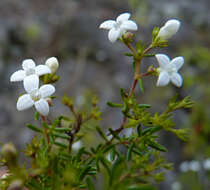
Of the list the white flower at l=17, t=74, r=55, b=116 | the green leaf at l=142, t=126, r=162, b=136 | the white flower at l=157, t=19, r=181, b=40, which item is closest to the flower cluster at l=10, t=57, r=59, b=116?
the white flower at l=17, t=74, r=55, b=116

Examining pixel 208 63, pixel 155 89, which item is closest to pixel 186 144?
pixel 155 89

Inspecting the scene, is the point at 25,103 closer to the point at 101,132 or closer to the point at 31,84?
the point at 31,84

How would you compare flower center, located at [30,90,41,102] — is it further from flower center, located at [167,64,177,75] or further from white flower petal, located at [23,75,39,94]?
flower center, located at [167,64,177,75]

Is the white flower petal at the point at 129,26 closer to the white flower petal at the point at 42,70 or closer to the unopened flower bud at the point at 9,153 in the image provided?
the white flower petal at the point at 42,70

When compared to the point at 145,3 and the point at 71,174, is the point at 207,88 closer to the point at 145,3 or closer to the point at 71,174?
the point at 145,3

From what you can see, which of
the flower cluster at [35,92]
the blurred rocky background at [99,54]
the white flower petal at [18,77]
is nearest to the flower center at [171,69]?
the flower cluster at [35,92]
